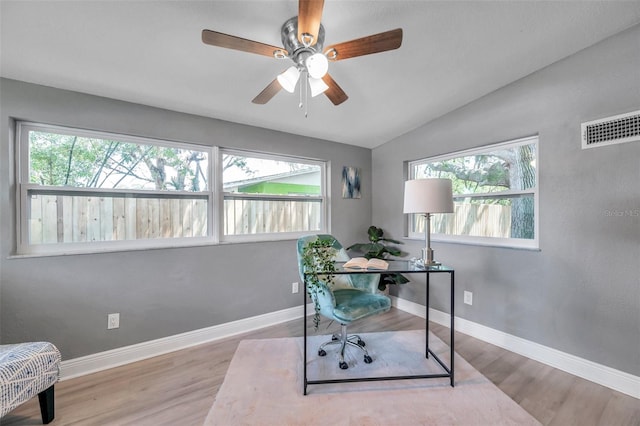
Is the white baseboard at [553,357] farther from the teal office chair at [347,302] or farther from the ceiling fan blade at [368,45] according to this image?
the ceiling fan blade at [368,45]

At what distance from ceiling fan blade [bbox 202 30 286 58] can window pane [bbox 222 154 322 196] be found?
1.51 meters

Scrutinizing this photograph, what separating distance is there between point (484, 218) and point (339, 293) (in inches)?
68.8

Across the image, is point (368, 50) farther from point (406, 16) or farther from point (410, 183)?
point (410, 183)

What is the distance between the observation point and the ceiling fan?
1.19 metres

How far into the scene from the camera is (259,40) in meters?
1.65

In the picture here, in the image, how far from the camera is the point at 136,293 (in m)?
2.16

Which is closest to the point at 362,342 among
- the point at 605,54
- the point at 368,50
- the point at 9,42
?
the point at 368,50

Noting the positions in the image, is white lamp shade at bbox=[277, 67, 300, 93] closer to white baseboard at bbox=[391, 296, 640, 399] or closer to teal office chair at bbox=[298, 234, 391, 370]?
teal office chair at bbox=[298, 234, 391, 370]

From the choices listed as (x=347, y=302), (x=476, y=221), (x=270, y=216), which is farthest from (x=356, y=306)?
(x=476, y=221)

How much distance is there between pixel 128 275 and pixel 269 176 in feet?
5.46

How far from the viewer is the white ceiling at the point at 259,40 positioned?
1.42 metres

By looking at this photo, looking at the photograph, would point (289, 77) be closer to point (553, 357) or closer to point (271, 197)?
point (271, 197)

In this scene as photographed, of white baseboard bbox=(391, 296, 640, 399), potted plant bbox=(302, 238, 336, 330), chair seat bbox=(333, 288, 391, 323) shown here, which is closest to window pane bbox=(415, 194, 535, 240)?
white baseboard bbox=(391, 296, 640, 399)

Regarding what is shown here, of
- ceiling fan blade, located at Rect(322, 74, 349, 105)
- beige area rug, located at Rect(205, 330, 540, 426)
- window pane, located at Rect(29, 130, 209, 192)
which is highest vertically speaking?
ceiling fan blade, located at Rect(322, 74, 349, 105)
